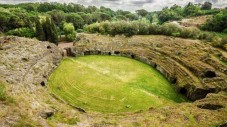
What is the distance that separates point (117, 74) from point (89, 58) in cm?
1229

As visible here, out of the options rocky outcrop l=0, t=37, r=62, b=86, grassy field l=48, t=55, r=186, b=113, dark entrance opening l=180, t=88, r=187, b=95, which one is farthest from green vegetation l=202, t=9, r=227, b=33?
rocky outcrop l=0, t=37, r=62, b=86

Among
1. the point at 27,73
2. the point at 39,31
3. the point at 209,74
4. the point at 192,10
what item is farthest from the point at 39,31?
the point at 192,10

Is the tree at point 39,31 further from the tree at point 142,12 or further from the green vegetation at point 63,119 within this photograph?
the tree at point 142,12

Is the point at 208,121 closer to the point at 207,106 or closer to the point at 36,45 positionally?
the point at 207,106

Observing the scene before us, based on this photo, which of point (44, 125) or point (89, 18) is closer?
point (44, 125)

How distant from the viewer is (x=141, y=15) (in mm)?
182750

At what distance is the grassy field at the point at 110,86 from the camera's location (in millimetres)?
37438

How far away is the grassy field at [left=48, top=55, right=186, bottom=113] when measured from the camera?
37438 mm

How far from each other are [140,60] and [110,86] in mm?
17743

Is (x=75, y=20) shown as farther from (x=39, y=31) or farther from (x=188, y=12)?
(x=188, y=12)

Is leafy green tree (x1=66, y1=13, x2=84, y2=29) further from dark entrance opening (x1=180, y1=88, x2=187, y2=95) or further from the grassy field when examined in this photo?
dark entrance opening (x1=180, y1=88, x2=187, y2=95)

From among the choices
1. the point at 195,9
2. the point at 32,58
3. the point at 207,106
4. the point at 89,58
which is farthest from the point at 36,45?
the point at 195,9

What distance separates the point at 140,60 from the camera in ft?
192

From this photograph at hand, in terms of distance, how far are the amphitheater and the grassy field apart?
88.4 inches
